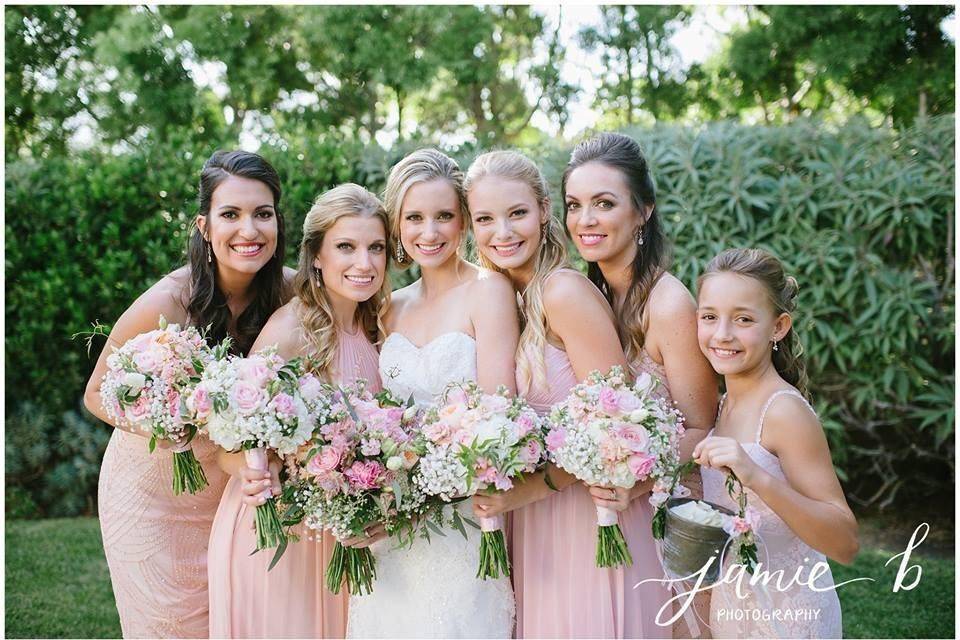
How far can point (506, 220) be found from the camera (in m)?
3.70

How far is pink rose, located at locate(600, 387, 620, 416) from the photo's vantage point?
304 cm

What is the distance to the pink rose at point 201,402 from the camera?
10.4 ft

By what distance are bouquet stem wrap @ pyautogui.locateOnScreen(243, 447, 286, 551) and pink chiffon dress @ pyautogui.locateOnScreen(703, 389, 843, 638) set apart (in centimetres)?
177

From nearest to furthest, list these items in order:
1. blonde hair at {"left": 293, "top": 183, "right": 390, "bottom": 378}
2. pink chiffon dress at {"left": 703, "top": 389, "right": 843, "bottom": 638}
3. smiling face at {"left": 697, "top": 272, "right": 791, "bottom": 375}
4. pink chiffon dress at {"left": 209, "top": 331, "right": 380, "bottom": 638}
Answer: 1. pink chiffon dress at {"left": 703, "top": 389, "right": 843, "bottom": 638}
2. smiling face at {"left": 697, "top": 272, "right": 791, "bottom": 375}
3. pink chiffon dress at {"left": 209, "top": 331, "right": 380, "bottom": 638}
4. blonde hair at {"left": 293, "top": 183, "right": 390, "bottom": 378}

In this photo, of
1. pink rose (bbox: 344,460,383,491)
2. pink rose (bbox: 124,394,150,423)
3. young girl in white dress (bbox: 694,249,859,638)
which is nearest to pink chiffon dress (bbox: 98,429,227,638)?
pink rose (bbox: 124,394,150,423)

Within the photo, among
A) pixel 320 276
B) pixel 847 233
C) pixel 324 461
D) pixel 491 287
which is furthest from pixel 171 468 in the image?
pixel 847 233

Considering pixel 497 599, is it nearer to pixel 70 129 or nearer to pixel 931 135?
pixel 931 135

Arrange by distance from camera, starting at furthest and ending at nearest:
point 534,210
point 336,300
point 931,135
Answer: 1. point 931,135
2. point 336,300
3. point 534,210

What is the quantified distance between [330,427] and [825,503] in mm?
1911

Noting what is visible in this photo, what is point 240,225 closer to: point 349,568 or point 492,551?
point 349,568

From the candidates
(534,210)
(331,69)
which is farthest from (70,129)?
(534,210)

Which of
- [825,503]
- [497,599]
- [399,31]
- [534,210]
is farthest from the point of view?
[399,31]

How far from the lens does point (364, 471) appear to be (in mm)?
3158

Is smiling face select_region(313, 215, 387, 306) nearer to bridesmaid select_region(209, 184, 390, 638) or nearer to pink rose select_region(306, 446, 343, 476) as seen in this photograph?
bridesmaid select_region(209, 184, 390, 638)
